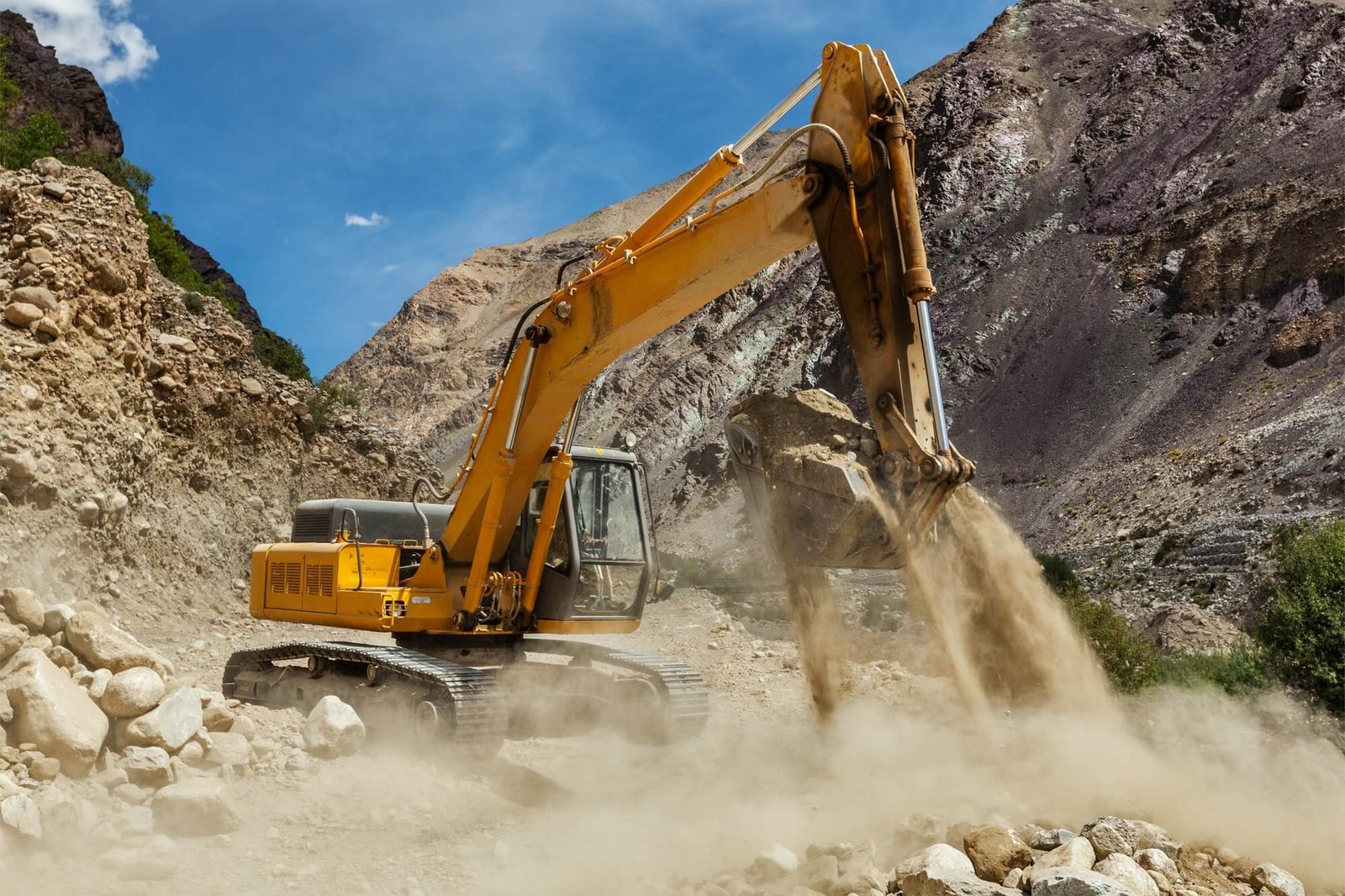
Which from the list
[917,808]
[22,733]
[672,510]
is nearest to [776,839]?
[917,808]

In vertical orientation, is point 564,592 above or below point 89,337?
below

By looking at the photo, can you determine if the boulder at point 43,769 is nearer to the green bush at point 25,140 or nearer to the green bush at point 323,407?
the green bush at point 323,407

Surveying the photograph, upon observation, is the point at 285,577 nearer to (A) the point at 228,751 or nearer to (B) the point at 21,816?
(A) the point at 228,751

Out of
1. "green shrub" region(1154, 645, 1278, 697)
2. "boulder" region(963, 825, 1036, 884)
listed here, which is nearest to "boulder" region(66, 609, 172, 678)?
"boulder" region(963, 825, 1036, 884)

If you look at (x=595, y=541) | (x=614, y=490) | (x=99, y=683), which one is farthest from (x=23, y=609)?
(x=614, y=490)

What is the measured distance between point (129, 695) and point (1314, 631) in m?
10.2

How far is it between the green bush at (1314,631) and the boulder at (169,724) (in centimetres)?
915

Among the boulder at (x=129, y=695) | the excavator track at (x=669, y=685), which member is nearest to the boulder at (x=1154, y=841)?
the excavator track at (x=669, y=685)

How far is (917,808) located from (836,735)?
5.18 ft

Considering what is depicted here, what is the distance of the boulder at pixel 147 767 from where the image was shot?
5762 millimetres

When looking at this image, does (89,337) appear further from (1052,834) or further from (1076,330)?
(1076,330)

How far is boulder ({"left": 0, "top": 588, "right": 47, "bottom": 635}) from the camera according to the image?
663 cm

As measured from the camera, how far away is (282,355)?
31891 mm

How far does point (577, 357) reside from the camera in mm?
7352
